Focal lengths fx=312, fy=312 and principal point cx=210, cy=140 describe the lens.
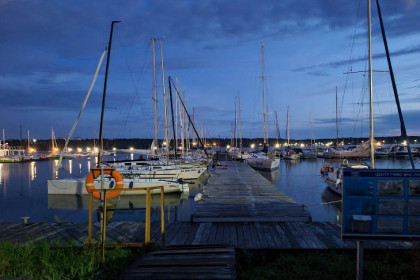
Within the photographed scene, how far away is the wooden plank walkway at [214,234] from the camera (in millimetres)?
7279

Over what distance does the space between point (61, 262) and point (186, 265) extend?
8.46 ft

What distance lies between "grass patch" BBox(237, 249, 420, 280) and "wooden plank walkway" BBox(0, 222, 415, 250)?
18 centimetres

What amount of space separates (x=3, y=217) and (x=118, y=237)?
1344 centimetres

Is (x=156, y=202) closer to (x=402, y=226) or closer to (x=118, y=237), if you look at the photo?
(x=118, y=237)

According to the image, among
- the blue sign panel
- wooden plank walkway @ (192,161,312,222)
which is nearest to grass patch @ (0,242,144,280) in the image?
wooden plank walkway @ (192,161,312,222)

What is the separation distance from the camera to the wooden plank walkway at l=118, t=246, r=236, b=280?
4.94 m

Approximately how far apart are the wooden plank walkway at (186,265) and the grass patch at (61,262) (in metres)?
0.56

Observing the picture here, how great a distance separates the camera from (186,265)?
5.41m

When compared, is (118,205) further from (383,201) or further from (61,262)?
(383,201)

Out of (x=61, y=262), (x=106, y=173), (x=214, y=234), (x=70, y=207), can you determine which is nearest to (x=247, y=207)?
(x=214, y=234)

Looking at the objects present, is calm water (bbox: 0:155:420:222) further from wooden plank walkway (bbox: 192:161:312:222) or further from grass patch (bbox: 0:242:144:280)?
grass patch (bbox: 0:242:144:280)

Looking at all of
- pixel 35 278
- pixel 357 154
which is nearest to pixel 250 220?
pixel 35 278

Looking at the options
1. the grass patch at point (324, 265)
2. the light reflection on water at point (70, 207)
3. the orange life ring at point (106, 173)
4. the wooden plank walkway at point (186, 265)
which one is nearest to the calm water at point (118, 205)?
the light reflection on water at point (70, 207)

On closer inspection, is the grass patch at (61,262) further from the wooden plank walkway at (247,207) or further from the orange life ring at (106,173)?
the orange life ring at (106,173)
